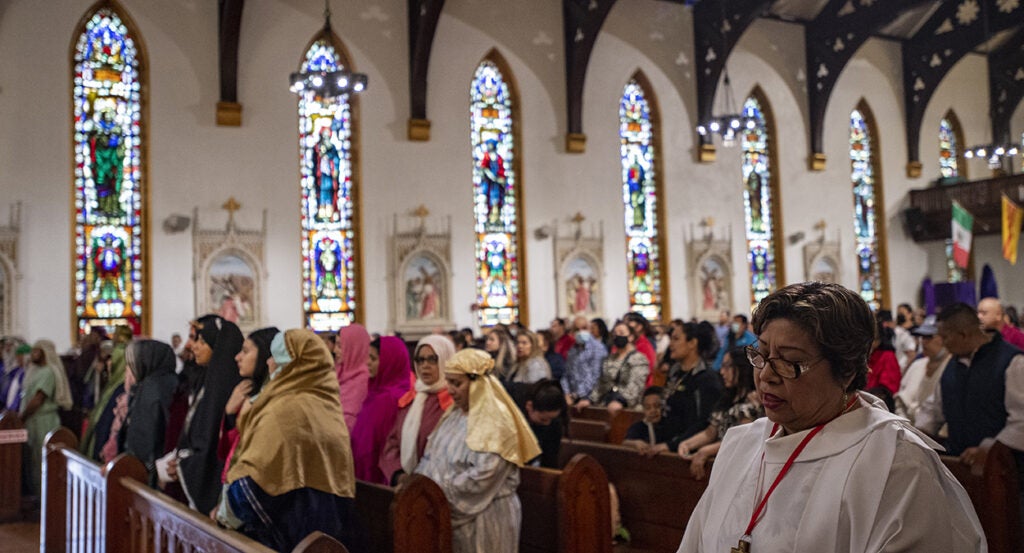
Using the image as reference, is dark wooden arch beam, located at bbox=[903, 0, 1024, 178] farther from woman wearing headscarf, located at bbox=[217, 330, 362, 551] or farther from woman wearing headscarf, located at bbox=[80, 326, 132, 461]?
woman wearing headscarf, located at bbox=[217, 330, 362, 551]

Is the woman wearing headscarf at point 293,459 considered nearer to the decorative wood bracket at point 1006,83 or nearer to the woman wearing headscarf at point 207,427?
the woman wearing headscarf at point 207,427

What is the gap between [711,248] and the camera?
17156mm

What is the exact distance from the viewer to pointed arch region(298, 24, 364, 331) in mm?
13844

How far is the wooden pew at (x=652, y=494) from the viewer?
4.92 meters

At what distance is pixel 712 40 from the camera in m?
17.0

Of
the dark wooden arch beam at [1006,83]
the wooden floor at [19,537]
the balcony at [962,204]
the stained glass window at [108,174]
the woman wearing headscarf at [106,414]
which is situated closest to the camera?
the woman wearing headscarf at [106,414]

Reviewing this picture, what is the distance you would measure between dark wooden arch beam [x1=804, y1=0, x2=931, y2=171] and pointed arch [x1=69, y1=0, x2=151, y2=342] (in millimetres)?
12706

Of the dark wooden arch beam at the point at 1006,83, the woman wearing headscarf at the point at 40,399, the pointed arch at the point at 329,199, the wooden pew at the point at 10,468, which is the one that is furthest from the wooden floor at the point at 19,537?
the dark wooden arch beam at the point at 1006,83

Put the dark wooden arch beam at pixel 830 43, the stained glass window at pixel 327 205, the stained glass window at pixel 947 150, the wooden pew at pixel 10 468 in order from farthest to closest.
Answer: the stained glass window at pixel 947 150, the dark wooden arch beam at pixel 830 43, the stained glass window at pixel 327 205, the wooden pew at pixel 10 468

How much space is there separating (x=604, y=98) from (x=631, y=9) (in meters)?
1.77

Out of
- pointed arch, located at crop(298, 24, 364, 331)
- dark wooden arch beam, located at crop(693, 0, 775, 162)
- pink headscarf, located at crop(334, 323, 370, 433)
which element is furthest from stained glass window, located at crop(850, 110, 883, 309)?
pink headscarf, located at crop(334, 323, 370, 433)

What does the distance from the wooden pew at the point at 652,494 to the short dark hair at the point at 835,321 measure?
3038 mm

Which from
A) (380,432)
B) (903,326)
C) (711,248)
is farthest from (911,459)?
(711,248)

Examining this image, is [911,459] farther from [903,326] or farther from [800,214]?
[800,214]
